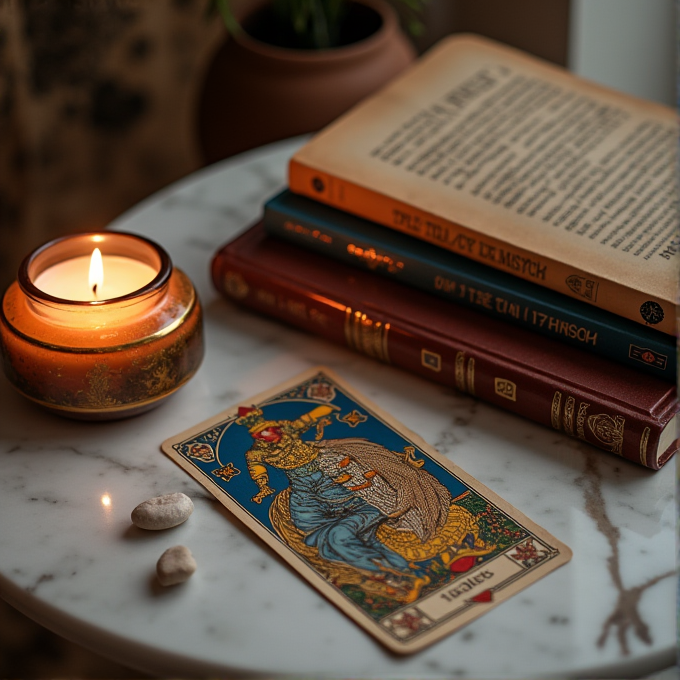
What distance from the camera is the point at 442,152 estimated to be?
2.85 feet

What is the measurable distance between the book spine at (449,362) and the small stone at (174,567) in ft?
0.87

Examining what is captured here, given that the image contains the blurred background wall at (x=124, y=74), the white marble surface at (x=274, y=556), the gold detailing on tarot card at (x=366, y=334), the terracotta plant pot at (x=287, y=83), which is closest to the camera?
the white marble surface at (x=274, y=556)

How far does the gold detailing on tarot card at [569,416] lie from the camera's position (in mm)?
713

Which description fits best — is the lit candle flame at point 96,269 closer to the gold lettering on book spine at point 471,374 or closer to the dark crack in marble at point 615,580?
the gold lettering on book spine at point 471,374

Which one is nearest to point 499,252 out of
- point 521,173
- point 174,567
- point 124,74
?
point 521,173

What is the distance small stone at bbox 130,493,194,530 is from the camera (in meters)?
0.65

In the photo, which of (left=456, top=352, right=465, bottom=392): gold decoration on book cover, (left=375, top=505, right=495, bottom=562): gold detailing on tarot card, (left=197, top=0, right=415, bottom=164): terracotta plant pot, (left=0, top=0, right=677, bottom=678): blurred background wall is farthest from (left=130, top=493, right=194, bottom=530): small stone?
(left=0, top=0, right=677, bottom=678): blurred background wall

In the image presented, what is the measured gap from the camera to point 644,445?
0.68m

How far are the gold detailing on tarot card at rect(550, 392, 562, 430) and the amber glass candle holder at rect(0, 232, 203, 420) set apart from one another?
29 cm

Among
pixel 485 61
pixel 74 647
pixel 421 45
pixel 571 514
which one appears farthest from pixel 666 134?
pixel 74 647

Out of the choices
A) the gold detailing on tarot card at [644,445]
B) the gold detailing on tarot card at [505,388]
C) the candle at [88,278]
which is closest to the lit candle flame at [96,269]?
the candle at [88,278]

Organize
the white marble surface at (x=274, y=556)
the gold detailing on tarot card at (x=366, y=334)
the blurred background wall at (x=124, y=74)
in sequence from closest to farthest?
the white marble surface at (x=274, y=556)
the gold detailing on tarot card at (x=366, y=334)
the blurred background wall at (x=124, y=74)

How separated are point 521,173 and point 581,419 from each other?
252 millimetres

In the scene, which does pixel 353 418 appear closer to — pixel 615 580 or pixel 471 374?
pixel 471 374
